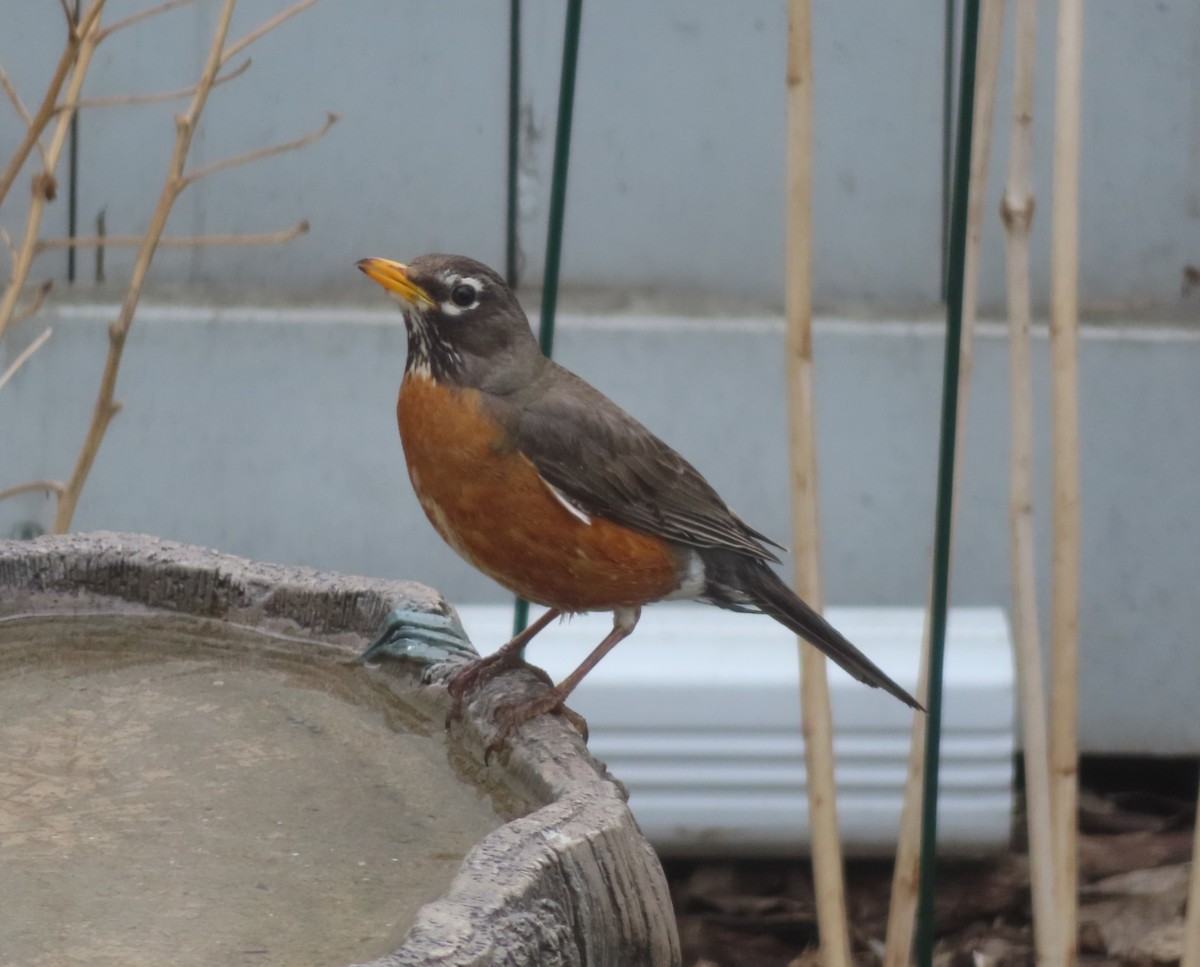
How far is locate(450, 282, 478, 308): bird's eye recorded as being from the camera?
227 cm

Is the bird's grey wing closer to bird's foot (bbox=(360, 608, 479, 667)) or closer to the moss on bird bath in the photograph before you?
bird's foot (bbox=(360, 608, 479, 667))

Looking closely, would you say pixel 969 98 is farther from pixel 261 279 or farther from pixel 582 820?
pixel 261 279

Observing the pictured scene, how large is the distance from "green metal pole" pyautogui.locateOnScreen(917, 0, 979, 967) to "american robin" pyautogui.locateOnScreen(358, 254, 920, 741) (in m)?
0.09

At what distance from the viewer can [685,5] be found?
379 centimetres

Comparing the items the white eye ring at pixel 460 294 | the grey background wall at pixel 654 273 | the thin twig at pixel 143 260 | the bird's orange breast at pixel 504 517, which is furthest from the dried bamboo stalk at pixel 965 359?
the grey background wall at pixel 654 273

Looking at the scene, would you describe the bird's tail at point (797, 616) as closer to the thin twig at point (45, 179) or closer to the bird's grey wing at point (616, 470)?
the bird's grey wing at point (616, 470)

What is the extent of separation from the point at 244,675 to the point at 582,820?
0.78 meters

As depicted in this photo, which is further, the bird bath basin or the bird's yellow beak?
the bird's yellow beak

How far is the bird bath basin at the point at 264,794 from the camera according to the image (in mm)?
1373

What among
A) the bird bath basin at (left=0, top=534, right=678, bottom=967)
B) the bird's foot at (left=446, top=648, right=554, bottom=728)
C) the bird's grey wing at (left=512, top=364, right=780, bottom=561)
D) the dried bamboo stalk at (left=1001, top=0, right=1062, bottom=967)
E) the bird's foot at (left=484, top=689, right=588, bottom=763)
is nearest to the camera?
the bird bath basin at (left=0, top=534, right=678, bottom=967)

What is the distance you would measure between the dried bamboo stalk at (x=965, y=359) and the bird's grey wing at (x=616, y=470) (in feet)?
1.09

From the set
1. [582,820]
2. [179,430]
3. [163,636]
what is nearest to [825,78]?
[179,430]

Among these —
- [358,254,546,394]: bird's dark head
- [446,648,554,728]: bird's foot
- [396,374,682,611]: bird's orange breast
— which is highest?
[358,254,546,394]: bird's dark head

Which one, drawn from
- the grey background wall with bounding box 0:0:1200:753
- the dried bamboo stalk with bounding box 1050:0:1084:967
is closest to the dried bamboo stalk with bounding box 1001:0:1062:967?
the dried bamboo stalk with bounding box 1050:0:1084:967
